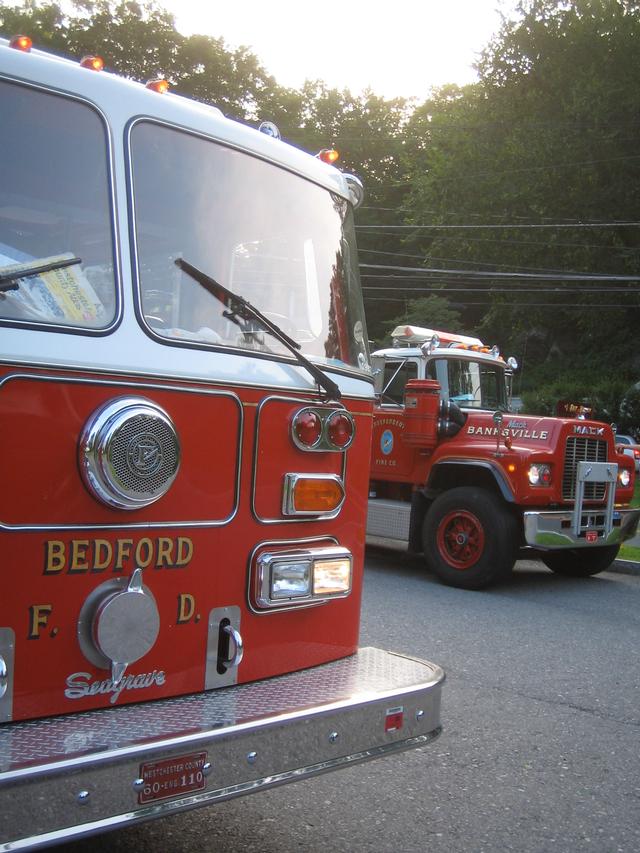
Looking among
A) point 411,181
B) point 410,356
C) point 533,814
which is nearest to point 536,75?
point 411,181

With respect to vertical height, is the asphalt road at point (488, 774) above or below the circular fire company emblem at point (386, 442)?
below

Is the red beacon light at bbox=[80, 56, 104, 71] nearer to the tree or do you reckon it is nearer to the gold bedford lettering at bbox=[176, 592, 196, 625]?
the gold bedford lettering at bbox=[176, 592, 196, 625]

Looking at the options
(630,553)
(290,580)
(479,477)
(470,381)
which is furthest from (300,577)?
(630,553)

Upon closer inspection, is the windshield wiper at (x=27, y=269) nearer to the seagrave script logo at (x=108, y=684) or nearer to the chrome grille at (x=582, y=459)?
the seagrave script logo at (x=108, y=684)

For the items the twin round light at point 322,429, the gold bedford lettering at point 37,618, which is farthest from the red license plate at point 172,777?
the twin round light at point 322,429

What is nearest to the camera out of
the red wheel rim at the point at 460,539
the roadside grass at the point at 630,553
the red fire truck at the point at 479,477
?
the red fire truck at the point at 479,477

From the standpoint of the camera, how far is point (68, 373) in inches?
105

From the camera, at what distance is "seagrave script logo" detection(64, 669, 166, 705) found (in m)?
2.72

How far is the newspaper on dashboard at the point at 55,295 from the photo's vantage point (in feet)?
8.75

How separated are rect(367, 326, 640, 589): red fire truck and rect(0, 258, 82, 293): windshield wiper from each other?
20.9 ft

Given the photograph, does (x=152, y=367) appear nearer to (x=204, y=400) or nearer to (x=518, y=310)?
(x=204, y=400)

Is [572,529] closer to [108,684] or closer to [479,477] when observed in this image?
[479,477]

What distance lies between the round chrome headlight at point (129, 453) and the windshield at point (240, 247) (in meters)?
0.32

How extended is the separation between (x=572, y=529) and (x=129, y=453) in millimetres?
6795
